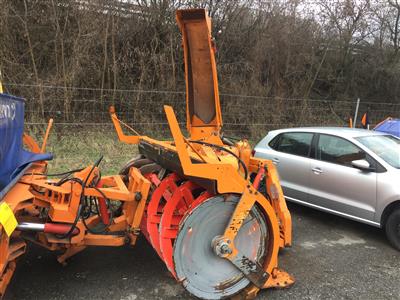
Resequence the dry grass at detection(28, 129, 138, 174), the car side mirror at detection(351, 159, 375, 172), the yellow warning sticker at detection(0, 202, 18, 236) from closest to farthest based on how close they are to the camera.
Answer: the yellow warning sticker at detection(0, 202, 18, 236)
the car side mirror at detection(351, 159, 375, 172)
the dry grass at detection(28, 129, 138, 174)

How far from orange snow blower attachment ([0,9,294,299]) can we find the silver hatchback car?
1.63 meters

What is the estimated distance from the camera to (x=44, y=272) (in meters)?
3.83

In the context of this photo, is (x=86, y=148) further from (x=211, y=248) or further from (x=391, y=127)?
(x=391, y=127)

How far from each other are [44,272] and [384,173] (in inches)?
161

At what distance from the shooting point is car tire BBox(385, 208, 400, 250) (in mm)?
4586

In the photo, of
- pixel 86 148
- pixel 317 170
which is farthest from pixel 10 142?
pixel 86 148

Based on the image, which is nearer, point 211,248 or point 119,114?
point 211,248

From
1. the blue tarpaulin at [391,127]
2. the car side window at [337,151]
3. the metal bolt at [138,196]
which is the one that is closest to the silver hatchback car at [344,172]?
the car side window at [337,151]

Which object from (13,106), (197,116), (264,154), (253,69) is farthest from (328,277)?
(253,69)

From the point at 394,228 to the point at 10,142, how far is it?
4.31 m

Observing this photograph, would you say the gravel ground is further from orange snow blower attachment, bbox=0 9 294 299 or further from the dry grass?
the dry grass

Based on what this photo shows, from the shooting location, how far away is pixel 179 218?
11.9 ft

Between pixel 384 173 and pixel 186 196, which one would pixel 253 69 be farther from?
pixel 186 196

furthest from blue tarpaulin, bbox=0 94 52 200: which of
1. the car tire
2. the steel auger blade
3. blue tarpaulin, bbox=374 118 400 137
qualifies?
blue tarpaulin, bbox=374 118 400 137
